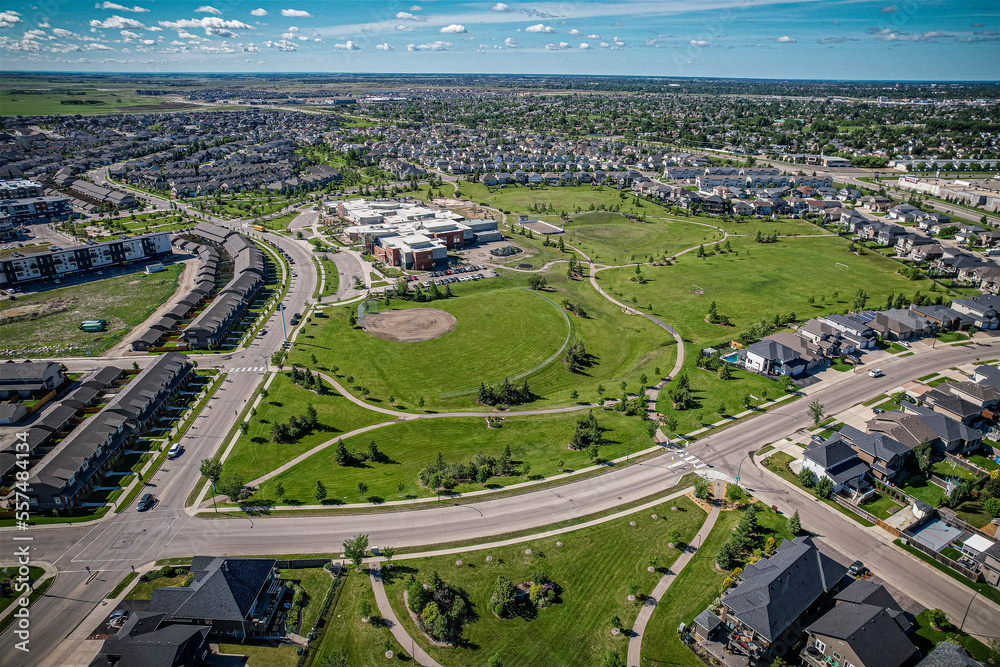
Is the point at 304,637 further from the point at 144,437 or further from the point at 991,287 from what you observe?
the point at 991,287

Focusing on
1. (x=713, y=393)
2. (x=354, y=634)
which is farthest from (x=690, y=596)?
(x=713, y=393)

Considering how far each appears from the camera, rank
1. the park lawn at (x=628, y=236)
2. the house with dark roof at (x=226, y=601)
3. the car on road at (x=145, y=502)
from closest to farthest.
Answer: the house with dark roof at (x=226, y=601) < the car on road at (x=145, y=502) < the park lawn at (x=628, y=236)

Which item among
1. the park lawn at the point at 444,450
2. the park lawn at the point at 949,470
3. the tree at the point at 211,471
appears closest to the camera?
the tree at the point at 211,471

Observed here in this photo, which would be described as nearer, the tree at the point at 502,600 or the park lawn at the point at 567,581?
the park lawn at the point at 567,581

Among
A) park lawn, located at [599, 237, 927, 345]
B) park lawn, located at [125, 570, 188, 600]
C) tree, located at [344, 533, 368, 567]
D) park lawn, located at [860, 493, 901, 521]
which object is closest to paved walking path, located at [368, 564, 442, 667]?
tree, located at [344, 533, 368, 567]

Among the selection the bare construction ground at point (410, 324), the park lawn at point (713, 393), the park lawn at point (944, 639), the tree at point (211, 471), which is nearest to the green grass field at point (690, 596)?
the park lawn at point (944, 639)

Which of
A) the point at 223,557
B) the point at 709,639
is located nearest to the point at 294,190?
the point at 223,557

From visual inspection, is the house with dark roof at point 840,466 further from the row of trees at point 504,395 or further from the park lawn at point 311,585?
the park lawn at point 311,585

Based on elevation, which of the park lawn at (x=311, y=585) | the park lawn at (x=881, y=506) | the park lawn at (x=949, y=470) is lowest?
the park lawn at (x=311, y=585)
